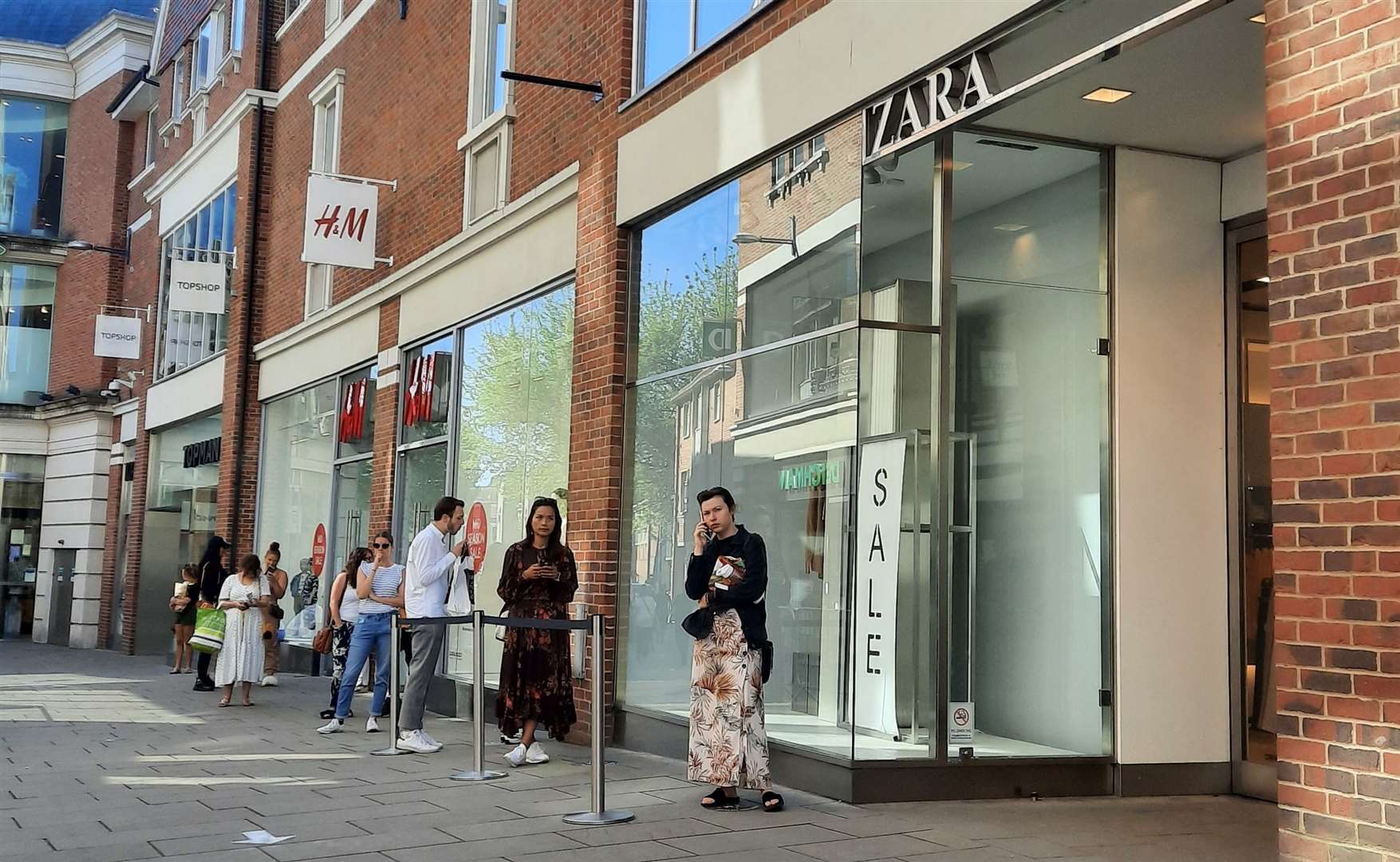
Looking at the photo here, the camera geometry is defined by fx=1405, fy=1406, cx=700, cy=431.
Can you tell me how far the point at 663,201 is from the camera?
10.3 meters

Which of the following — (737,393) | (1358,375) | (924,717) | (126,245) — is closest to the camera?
(1358,375)

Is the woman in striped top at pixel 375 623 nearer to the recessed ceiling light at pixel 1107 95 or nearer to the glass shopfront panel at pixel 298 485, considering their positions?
the glass shopfront panel at pixel 298 485

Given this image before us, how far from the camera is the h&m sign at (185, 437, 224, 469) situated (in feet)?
74.1

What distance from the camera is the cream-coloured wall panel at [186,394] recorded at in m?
22.6

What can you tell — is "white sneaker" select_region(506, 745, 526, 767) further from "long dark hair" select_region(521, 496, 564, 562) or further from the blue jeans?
the blue jeans

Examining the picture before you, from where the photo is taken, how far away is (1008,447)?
28.3 feet

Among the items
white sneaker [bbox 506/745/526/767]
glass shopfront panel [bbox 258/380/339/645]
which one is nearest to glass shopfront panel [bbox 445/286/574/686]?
white sneaker [bbox 506/745/526/767]

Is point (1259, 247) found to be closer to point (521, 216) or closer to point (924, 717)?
point (924, 717)

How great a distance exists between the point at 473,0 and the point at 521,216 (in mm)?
2946

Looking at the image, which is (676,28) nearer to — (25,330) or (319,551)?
(319,551)

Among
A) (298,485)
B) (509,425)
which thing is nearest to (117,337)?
(298,485)

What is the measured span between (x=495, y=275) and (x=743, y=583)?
6.68 metres

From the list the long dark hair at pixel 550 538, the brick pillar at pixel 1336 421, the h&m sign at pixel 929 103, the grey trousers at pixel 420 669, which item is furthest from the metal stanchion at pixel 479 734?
the brick pillar at pixel 1336 421

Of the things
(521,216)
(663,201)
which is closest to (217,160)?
(521,216)
